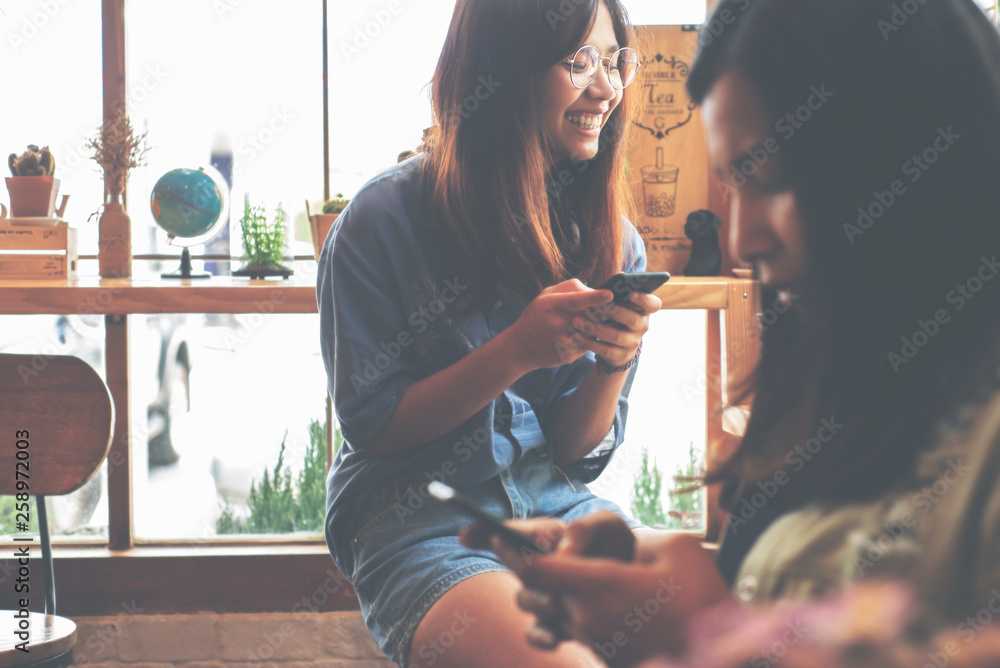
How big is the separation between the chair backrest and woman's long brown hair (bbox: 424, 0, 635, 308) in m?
0.88

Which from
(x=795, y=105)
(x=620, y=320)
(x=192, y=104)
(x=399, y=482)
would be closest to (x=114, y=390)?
(x=192, y=104)

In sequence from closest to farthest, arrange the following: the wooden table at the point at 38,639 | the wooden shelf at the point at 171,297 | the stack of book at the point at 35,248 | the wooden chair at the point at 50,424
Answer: the wooden table at the point at 38,639, the wooden chair at the point at 50,424, the wooden shelf at the point at 171,297, the stack of book at the point at 35,248

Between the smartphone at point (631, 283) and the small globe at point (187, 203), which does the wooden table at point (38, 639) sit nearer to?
the small globe at point (187, 203)

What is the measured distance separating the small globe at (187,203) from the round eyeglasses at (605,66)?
118 cm

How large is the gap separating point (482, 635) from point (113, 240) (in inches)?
59.8

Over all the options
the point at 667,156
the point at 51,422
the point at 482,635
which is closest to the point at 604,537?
the point at 482,635

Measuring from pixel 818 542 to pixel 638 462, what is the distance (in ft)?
6.18

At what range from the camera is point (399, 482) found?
117cm

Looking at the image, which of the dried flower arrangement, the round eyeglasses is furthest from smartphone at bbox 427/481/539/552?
the dried flower arrangement

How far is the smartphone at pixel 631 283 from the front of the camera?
106 cm

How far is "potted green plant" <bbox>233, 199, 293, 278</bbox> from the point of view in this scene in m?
2.02

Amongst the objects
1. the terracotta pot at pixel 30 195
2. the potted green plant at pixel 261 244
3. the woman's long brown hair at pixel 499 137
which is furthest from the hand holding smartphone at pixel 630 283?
the terracotta pot at pixel 30 195

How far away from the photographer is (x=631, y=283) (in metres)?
1.07

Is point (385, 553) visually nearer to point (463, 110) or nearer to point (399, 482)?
point (399, 482)
